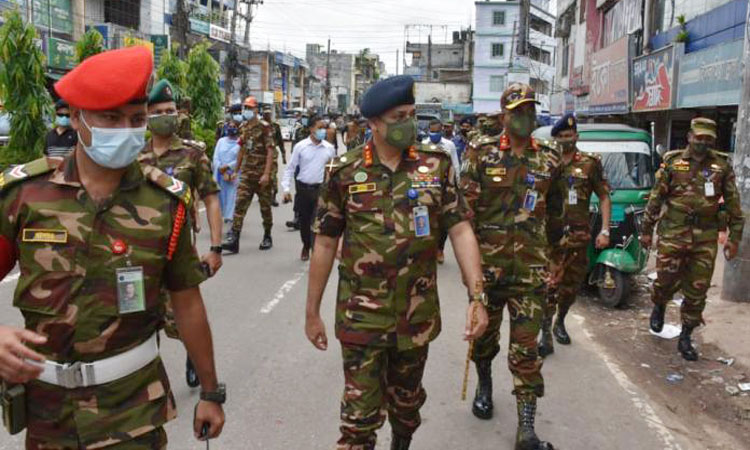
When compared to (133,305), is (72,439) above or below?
below

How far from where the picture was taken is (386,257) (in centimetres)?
326

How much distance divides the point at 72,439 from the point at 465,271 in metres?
1.87

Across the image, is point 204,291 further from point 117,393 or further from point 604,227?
point 117,393

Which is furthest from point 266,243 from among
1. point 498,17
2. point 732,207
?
point 498,17

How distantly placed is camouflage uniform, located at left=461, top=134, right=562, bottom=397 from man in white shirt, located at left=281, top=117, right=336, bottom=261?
4.99m

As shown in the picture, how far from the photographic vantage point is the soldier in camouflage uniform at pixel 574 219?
6049 millimetres

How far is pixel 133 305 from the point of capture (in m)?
2.26

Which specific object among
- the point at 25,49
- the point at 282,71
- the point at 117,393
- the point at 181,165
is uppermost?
the point at 282,71

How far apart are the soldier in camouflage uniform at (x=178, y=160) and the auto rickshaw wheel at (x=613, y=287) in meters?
4.57

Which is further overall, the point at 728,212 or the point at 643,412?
the point at 728,212

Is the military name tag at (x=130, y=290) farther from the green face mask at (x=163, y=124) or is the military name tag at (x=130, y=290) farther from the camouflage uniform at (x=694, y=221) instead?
the camouflage uniform at (x=694, y=221)

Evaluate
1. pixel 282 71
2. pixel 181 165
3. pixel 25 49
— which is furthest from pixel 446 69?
pixel 181 165

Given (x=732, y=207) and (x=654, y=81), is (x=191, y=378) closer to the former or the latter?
(x=732, y=207)

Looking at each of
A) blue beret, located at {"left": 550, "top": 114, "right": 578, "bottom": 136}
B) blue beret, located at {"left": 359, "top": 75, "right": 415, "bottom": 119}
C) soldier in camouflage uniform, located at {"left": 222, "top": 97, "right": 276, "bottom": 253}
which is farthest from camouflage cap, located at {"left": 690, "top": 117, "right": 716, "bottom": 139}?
soldier in camouflage uniform, located at {"left": 222, "top": 97, "right": 276, "bottom": 253}
